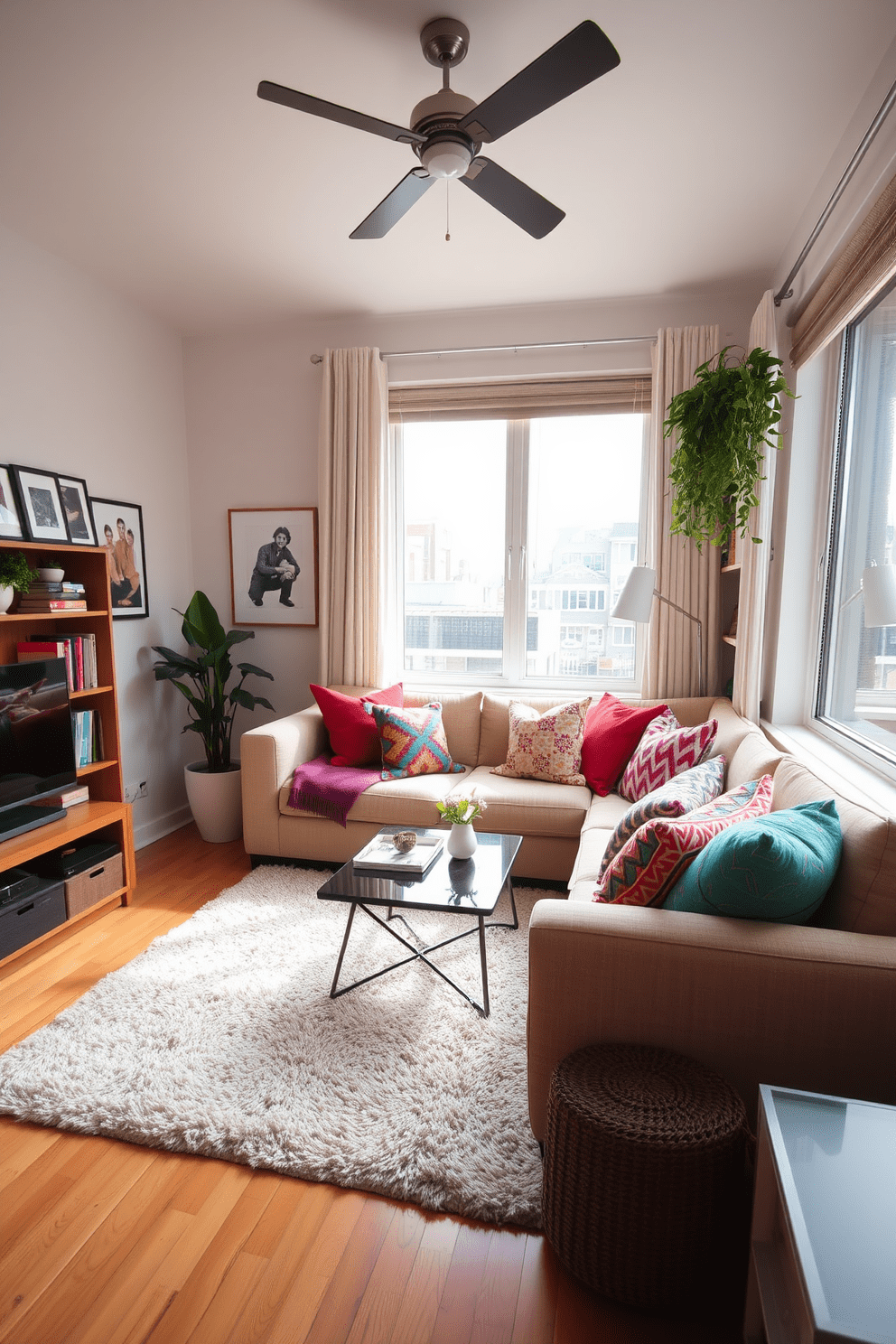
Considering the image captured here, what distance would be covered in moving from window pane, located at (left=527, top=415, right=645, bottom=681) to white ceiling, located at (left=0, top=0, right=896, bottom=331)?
719mm

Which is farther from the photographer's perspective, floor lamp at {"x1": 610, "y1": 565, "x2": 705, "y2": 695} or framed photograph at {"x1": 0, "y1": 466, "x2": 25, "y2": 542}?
floor lamp at {"x1": 610, "y1": 565, "x2": 705, "y2": 695}

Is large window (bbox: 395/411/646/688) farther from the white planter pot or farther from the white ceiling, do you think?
the white planter pot

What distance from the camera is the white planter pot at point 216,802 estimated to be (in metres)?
3.66

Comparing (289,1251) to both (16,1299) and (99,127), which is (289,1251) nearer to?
(16,1299)

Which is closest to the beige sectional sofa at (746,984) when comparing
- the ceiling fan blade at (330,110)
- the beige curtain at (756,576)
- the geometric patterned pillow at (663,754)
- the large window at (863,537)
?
the large window at (863,537)

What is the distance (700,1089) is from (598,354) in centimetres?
336

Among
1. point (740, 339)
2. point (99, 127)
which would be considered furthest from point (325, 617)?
point (740, 339)

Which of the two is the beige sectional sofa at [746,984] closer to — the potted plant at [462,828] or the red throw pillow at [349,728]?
the potted plant at [462,828]

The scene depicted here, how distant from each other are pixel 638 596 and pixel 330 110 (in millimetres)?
2109

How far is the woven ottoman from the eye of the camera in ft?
3.98

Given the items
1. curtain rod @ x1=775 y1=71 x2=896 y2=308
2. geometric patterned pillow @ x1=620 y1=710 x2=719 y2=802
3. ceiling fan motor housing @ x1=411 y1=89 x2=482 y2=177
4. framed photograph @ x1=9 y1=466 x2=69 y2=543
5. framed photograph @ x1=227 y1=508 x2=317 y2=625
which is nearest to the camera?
ceiling fan motor housing @ x1=411 y1=89 x2=482 y2=177

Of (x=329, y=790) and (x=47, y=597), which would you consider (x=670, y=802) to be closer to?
(x=329, y=790)

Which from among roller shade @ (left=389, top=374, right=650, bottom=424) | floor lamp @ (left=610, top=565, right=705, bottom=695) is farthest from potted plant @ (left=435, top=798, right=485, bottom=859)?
roller shade @ (left=389, top=374, right=650, bottom=424)

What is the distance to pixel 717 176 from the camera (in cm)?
241
